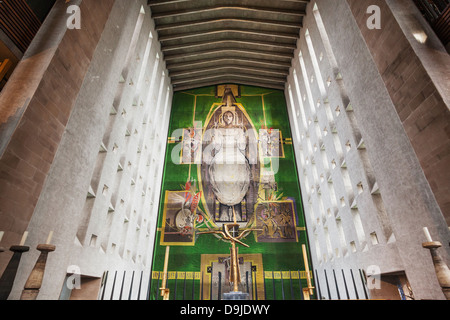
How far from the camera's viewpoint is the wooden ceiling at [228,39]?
14.7 m

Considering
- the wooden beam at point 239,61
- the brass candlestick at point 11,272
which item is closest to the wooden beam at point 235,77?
the wooden beam at point 239,61

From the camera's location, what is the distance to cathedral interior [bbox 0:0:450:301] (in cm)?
561

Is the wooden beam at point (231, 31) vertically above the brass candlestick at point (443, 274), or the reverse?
the wooden beam at point (231, 31)

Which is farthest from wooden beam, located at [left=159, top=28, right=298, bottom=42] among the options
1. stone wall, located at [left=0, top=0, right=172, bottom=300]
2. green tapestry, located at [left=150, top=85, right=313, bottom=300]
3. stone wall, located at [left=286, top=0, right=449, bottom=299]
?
green tapestry, located at [left=150, top=85, right=313, bottom=300]

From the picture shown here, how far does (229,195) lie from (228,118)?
18.8ft

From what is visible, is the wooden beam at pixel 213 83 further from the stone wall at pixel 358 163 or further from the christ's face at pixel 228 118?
the stone wall at pixel 358 163

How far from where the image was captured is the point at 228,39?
16.8m

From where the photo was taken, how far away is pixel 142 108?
13164 mm

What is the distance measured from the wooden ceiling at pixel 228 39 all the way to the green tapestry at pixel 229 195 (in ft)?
3.60

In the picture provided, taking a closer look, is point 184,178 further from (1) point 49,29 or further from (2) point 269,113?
(1) point 49,29

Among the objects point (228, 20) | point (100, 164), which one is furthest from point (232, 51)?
point (100, 164)
